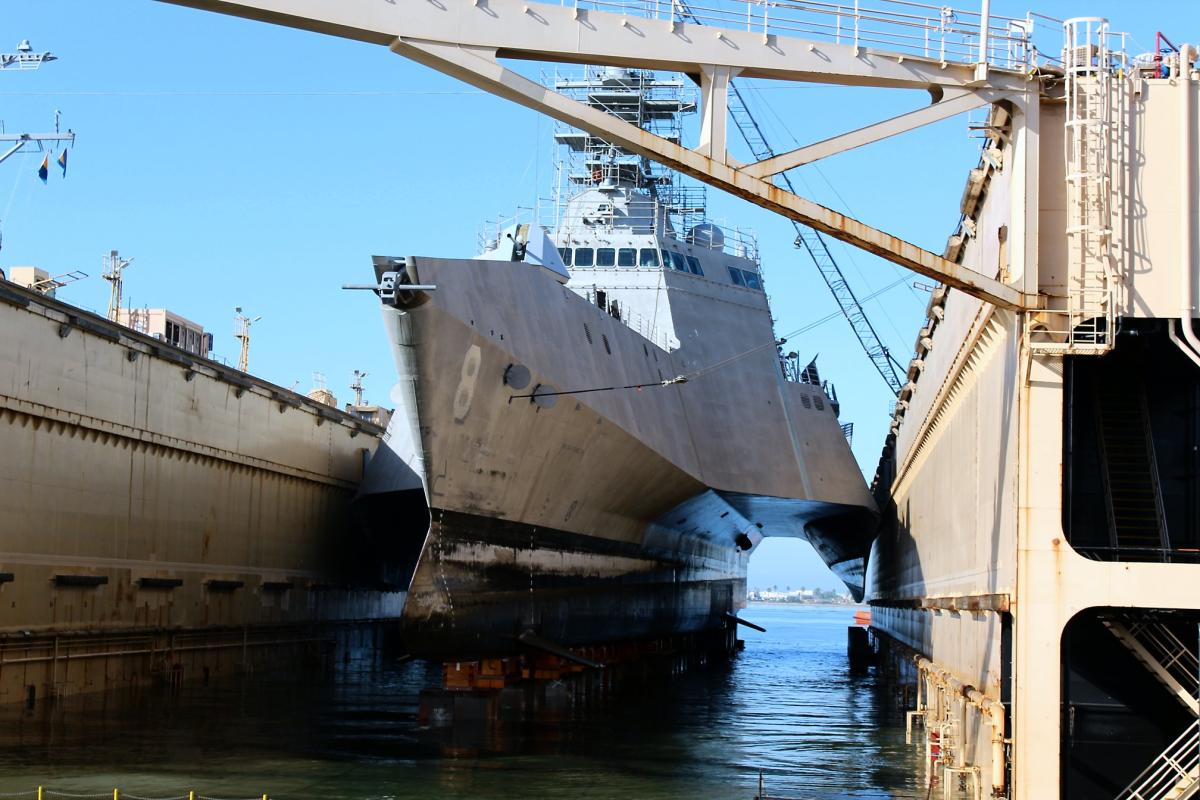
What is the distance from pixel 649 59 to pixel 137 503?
1501cm

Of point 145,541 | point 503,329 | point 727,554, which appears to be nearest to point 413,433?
point 503,329

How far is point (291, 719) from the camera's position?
20188mm

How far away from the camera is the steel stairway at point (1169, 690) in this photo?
1113cm

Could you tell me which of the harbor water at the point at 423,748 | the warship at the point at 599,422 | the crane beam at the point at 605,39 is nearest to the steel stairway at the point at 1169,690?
the harbor water at the point at 423,748

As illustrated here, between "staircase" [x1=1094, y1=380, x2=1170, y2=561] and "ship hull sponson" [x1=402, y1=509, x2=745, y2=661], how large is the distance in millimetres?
8979

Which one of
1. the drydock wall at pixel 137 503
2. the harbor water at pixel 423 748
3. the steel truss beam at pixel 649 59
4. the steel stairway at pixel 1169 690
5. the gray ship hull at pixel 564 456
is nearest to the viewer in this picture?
the steel stairway at pixel 1169 690

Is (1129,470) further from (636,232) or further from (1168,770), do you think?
(636,232)

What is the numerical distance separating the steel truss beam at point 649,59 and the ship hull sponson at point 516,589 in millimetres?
7983

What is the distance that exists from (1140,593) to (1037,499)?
1125mm

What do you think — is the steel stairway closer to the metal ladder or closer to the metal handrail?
the metal handrail

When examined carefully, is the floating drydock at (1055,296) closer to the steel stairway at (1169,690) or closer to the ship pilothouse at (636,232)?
the steel stairway at (1169,690)

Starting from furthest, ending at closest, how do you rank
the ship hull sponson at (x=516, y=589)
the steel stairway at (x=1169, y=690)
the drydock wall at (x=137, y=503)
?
the drydock wall at (x=137, y=503)
the ship hull sponson at (x=516, y=589)
the steel stairway at (x=1169, y=690)

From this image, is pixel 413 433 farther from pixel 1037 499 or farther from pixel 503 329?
pixel 1037 499

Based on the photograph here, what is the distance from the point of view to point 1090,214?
11891 millimetres
